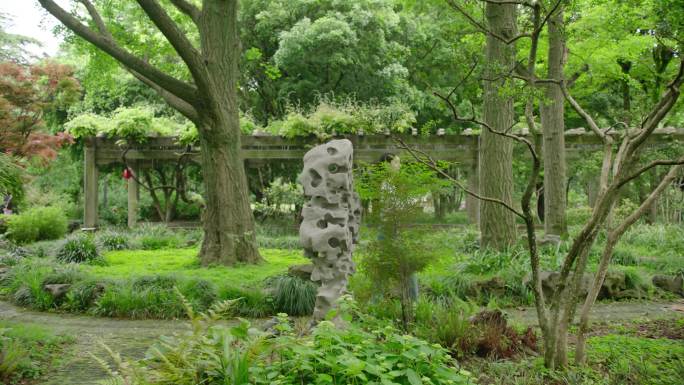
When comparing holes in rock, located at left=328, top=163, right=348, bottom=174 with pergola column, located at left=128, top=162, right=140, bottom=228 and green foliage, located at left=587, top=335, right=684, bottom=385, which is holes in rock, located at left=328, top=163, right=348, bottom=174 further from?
pergola column, located at left=128, top=162, right=140, bottom=228

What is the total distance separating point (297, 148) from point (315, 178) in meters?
9.06

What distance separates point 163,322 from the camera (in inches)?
260

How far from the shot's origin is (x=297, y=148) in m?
14.1

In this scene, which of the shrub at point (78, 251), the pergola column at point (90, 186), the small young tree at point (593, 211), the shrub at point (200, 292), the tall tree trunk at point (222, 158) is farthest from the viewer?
the pergola column at point (90, 186)

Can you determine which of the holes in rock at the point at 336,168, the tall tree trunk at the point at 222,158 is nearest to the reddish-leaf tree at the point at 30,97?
the tall tree trunk at the point at 222,158

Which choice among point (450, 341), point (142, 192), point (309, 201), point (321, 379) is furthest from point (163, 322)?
point (142, 192)

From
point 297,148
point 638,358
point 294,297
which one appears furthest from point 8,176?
point 297,148

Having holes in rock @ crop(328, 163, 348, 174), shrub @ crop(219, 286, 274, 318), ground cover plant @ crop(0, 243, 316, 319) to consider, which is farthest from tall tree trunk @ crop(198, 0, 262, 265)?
holes in rock @ crop(328, 163, 348, 174)

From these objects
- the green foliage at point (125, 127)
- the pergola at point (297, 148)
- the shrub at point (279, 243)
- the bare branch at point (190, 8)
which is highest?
the bare branch at point (190, 8)

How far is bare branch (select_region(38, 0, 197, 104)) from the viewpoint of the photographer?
8398 millimetres

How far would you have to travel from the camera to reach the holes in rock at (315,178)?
512 cm

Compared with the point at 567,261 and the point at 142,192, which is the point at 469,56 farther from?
the point at 142,192

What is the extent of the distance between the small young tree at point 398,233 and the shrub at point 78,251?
6573 mm

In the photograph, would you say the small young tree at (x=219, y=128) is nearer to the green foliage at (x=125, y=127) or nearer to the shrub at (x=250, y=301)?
the shrub at (x=250, y=301)
